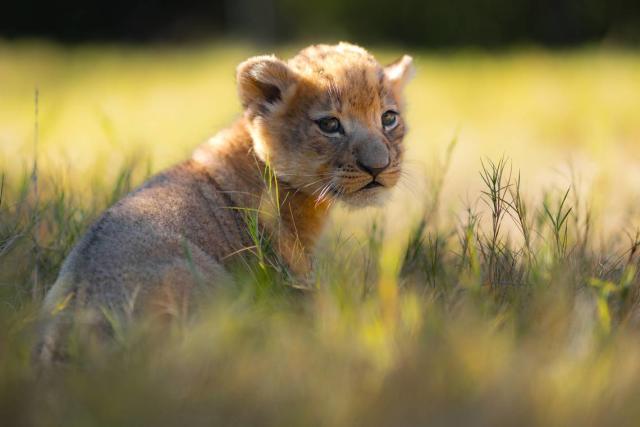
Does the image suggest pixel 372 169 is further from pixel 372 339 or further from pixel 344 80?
pixel 372 339

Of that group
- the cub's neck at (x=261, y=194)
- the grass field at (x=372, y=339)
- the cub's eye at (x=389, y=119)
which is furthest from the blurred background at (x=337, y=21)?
the grass field at (x=372, y=339)

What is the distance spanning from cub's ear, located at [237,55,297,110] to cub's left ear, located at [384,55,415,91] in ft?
1.87

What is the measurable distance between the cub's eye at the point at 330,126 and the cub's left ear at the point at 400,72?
492mm

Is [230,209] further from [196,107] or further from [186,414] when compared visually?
[196,107]

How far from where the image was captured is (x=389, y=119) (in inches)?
171

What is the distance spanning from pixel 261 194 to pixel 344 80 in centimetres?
66

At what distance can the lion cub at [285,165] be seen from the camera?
→ 3477mm

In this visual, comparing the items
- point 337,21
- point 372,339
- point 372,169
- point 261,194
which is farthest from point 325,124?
point 337,21

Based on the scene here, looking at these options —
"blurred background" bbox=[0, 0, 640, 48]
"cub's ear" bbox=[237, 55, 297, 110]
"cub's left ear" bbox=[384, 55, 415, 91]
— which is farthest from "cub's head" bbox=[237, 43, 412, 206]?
"blurred background" bbox=[0, 0, 640, 48]

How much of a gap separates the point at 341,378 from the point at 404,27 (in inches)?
764

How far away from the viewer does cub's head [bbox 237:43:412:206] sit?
13.2 feet

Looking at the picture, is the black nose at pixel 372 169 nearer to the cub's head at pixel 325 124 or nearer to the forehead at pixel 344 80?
the cub's head at pixel 325 124

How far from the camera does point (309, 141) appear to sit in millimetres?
4129

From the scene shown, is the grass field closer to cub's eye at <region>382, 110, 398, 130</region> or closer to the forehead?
cub's eye at <region>382, 110, 398, 130</region>
